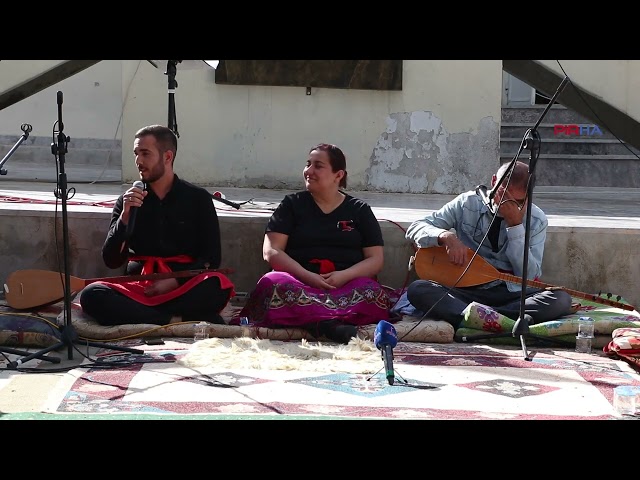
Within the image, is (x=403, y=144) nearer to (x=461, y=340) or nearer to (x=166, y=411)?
(x=461, y=340)

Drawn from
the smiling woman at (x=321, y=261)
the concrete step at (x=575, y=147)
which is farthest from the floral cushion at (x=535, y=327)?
the concrete step at (x=575, y=147)

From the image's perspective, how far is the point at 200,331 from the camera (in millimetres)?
4984

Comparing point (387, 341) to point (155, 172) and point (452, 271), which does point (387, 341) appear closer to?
point (452, 271)

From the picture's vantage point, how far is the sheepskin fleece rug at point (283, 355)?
4344 millimetres

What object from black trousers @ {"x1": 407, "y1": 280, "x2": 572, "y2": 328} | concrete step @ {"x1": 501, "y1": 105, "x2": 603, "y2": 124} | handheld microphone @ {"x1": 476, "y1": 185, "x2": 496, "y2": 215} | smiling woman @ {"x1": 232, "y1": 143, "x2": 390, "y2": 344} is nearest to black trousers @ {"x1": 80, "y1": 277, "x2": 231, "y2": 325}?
smiling woman @ {"x1": 232, "y1": 143, "x2": 390, "y2": 344}

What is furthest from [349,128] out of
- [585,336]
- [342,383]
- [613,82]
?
[342,383]

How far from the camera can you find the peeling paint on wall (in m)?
9.43

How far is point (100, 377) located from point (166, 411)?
0.66 meters

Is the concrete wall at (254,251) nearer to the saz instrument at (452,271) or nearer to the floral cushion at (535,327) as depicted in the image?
the saz instrument at (452,271)

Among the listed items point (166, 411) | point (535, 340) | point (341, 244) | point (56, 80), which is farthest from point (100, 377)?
point (56, 80)

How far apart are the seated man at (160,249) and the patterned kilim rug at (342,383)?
0.39 meters

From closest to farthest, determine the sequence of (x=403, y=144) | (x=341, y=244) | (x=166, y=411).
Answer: (x=166, y=411)
(x=341, y=244)
(x=403, y=144)

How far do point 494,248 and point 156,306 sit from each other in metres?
1.84

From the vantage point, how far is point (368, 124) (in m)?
9.45
